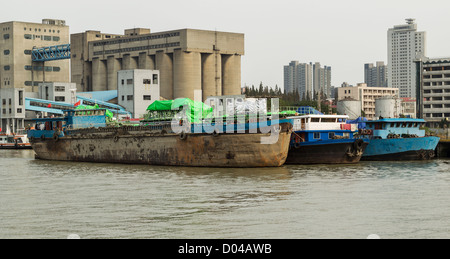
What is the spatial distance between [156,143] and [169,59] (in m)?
77.8

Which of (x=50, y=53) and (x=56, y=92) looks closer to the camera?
(x=56, y=92)

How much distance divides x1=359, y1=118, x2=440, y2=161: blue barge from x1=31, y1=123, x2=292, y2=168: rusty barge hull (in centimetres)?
1337

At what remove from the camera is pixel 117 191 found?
107ft

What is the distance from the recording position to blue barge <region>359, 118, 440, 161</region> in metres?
55.1

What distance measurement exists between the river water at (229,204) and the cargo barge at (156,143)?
232cm

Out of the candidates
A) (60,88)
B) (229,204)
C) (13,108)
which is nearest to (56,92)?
(60,88)

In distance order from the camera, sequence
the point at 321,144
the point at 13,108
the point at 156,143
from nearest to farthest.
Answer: the point at 321,144
the point at 156,143
the point at 13,108

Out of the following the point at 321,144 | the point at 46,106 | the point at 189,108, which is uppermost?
the point at 46,106

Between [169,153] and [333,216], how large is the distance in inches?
1099

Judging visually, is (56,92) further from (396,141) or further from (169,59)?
(396,141)

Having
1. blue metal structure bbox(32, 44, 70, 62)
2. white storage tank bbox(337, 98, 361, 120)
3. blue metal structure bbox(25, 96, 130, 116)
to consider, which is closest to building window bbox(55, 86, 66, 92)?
blue metal structure bbox(25, 96, 130, 116)

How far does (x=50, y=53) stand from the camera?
13050cm

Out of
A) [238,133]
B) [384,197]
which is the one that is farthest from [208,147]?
[384,197]

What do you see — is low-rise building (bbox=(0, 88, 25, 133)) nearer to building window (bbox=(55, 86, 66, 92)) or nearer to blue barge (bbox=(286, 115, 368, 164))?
building window (bbox=(55, 86, 66, 92))
